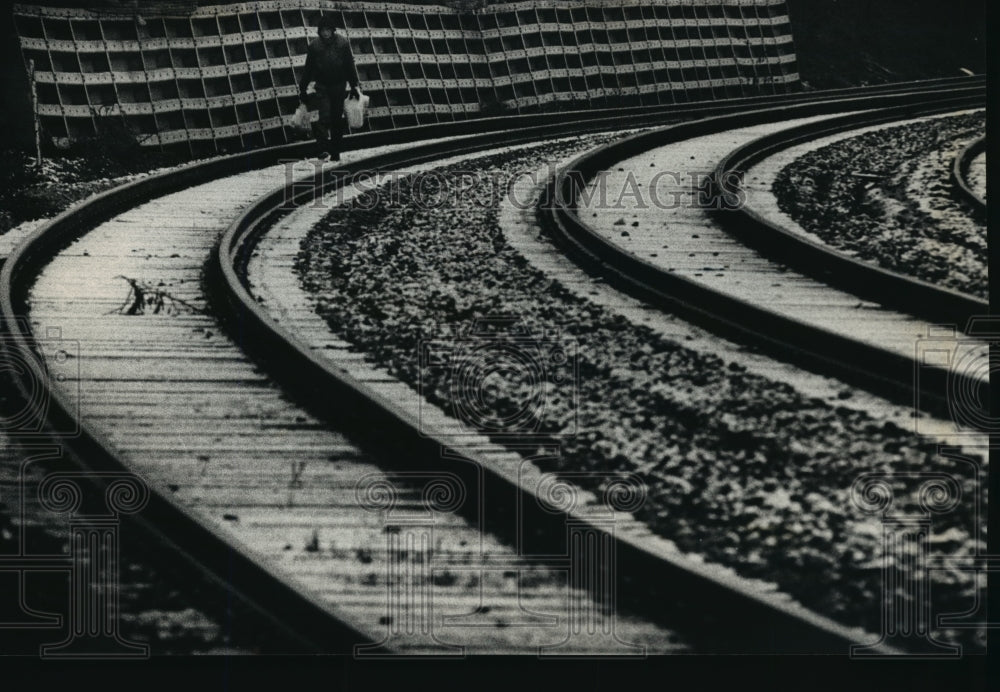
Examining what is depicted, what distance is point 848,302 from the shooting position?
22.7ft

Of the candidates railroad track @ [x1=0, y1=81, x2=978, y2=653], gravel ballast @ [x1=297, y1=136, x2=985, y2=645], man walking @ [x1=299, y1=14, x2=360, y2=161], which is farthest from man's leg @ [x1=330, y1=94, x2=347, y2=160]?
railroad track @ [x1=0, y1=81, x2=978, y2=653]

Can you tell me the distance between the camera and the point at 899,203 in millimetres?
8953

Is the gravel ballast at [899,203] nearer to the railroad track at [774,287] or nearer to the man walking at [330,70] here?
the railroad track at [774,287]

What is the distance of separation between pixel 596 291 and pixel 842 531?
11.6ft

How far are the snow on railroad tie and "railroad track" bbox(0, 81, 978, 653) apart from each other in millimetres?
11

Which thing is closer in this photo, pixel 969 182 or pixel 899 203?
pixel 969 182

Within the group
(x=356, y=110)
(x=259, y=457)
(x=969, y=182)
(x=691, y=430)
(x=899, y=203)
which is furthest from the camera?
(x=356, y=110)

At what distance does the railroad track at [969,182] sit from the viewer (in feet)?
27.2

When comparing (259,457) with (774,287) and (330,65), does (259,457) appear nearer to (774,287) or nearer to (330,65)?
(774,287)

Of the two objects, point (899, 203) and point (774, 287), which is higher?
point (899, 203)

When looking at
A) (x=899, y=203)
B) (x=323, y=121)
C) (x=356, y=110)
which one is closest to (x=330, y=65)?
(x=356, y=110)

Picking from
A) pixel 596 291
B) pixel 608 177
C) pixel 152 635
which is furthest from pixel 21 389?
pixel 608 177

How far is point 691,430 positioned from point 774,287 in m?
2.10

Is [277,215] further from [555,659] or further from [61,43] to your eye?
[555,659]
